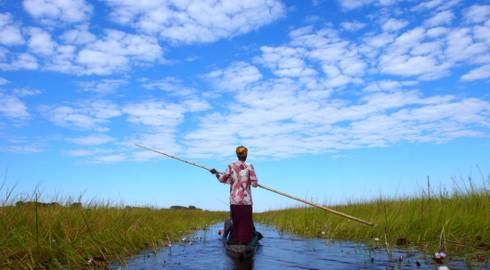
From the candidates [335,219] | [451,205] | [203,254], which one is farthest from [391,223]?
[203,254]

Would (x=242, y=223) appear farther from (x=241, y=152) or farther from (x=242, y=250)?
(x=241, y=152)

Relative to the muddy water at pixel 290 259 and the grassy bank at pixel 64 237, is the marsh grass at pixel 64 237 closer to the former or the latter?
the grassy bank at pixel 64 237

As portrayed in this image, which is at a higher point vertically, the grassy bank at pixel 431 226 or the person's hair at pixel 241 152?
the person's hair at pixel 241 152

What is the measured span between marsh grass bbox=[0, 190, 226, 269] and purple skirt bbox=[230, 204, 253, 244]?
2423mm

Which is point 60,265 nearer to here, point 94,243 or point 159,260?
point 94,243

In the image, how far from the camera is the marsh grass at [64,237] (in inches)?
321

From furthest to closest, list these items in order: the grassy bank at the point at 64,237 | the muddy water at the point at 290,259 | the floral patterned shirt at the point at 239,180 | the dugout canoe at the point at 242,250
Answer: the floral patterned shirt at the point at 239,180, the dugout canoe at the point at 242,250, the muddy water at the point at 290,259, the grassy bank at the point at 64,237

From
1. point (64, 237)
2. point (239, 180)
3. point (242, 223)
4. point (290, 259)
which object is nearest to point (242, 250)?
point (242, 223)

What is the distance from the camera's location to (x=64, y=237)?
9836 mm

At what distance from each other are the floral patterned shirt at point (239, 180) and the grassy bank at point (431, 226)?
12.4 feet

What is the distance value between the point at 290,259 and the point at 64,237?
5.25m

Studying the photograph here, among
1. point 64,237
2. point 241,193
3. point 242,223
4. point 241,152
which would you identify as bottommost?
point 64,237

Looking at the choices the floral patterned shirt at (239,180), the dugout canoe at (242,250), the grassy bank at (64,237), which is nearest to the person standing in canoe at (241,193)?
the floral patterned shirt at (239,180)

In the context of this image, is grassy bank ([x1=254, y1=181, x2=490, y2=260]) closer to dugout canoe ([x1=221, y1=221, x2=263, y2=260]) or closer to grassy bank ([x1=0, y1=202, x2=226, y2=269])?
dugout canoe ([x1=221, y1=221, x2=263, y2=260])
